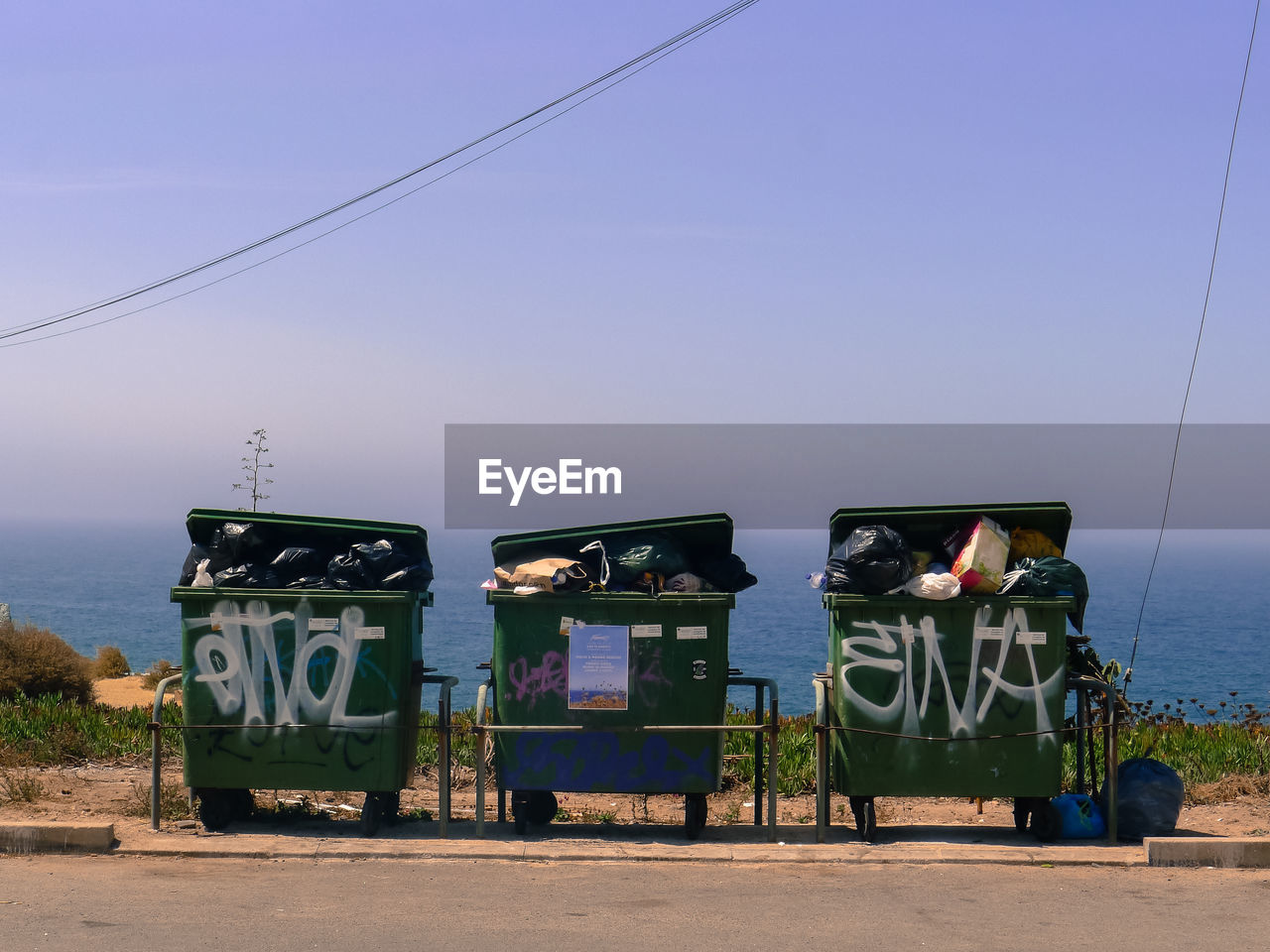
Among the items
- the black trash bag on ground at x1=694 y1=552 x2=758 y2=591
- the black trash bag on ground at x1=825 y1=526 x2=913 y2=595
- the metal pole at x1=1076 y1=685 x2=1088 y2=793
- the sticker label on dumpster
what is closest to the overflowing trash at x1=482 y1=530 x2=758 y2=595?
the black trash bag on ground at x1=694 y1=552 x2=758 y2=591

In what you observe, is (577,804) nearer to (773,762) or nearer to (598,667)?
(598,667)

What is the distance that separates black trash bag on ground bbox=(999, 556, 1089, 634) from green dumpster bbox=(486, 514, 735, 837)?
5.41 ft

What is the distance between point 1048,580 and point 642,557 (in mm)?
2341

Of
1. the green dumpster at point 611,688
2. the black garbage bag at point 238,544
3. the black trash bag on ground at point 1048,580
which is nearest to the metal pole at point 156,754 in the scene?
the black garbage bag at point 238,544

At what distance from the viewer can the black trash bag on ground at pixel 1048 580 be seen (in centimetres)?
780

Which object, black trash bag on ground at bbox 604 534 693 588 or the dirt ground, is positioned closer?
black trash bag on ground at bbox 604 534 693 588

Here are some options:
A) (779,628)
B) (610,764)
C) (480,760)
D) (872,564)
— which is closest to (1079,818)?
(872,564)

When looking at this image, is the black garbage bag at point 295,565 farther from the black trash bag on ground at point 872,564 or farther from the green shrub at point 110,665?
the green shrub at point 110,665

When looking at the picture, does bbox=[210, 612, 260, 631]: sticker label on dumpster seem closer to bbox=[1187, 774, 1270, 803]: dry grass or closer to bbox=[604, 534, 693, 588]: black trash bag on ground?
bbox=[604, 534, 693, 588]: black trash bag on ground

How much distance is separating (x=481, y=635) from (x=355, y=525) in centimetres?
6482

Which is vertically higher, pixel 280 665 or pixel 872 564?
pixel 872 564

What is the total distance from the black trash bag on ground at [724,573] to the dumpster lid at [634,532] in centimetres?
8

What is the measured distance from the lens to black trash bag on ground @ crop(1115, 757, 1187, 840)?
318 inches

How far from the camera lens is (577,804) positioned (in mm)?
9523
